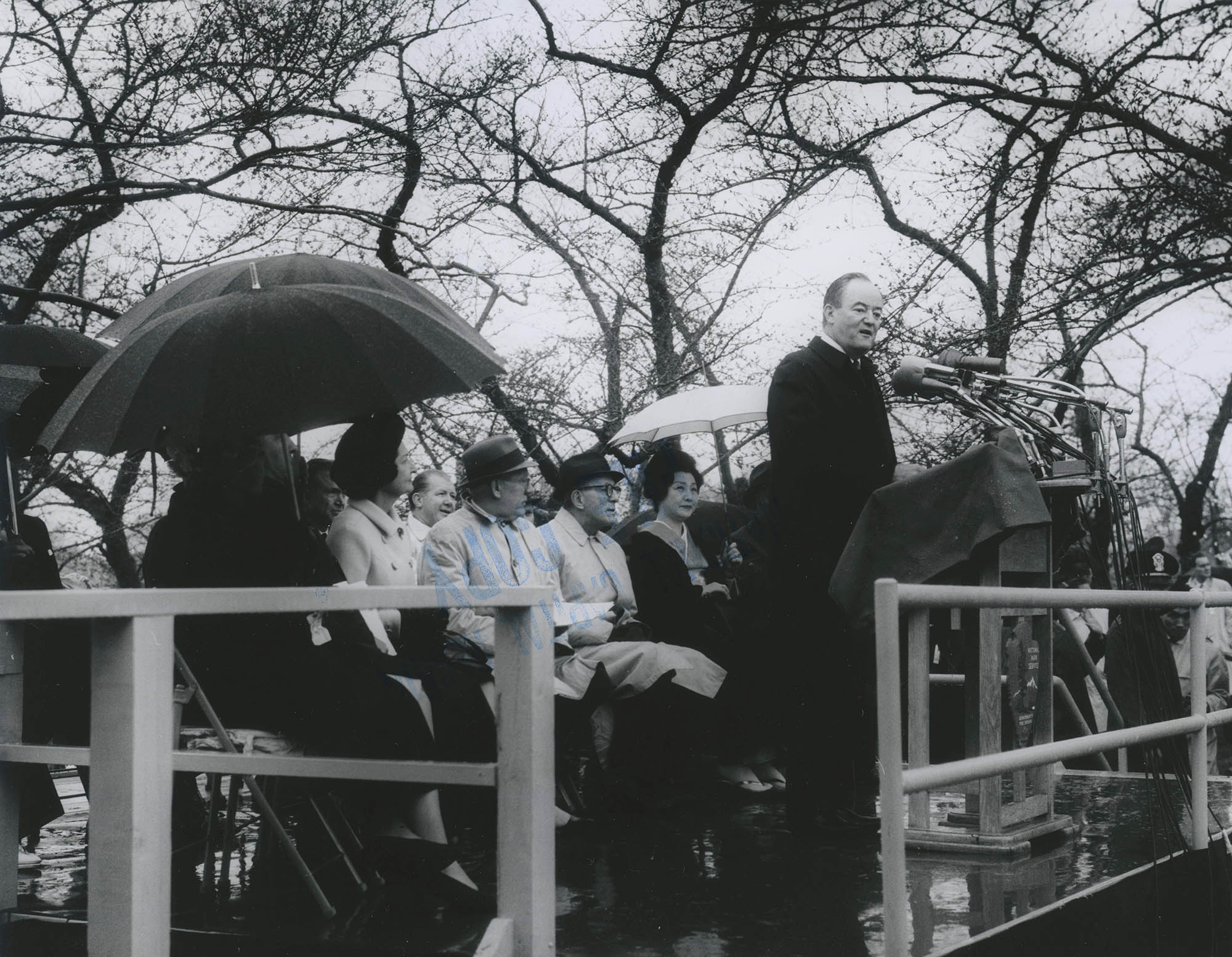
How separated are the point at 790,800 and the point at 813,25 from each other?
7061mm

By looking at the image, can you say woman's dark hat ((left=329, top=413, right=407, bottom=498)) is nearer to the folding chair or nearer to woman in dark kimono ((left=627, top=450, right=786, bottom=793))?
the folding chair

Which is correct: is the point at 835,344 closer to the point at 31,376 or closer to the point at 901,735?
the point at 901,735

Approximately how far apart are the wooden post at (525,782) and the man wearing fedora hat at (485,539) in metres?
2.11

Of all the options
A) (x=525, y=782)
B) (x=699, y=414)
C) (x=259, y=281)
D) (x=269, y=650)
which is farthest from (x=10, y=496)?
(x=699, y=414)

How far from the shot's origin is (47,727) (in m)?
3.98

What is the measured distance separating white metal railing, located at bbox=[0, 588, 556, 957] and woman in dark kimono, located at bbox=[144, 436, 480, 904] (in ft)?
1.82

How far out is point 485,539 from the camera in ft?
16.3

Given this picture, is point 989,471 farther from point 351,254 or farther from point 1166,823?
point 351,254

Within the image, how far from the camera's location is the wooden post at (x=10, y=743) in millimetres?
2939

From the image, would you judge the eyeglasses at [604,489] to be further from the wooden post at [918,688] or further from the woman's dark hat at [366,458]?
the wooden post at [918,688]

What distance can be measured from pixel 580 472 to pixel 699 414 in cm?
235

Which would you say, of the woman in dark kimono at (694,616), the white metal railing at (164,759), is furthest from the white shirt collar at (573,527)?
the white metal railing at (164,759)

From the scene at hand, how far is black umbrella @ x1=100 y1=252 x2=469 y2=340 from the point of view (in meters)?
4.15

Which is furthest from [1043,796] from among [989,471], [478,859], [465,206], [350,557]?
[465,206]
